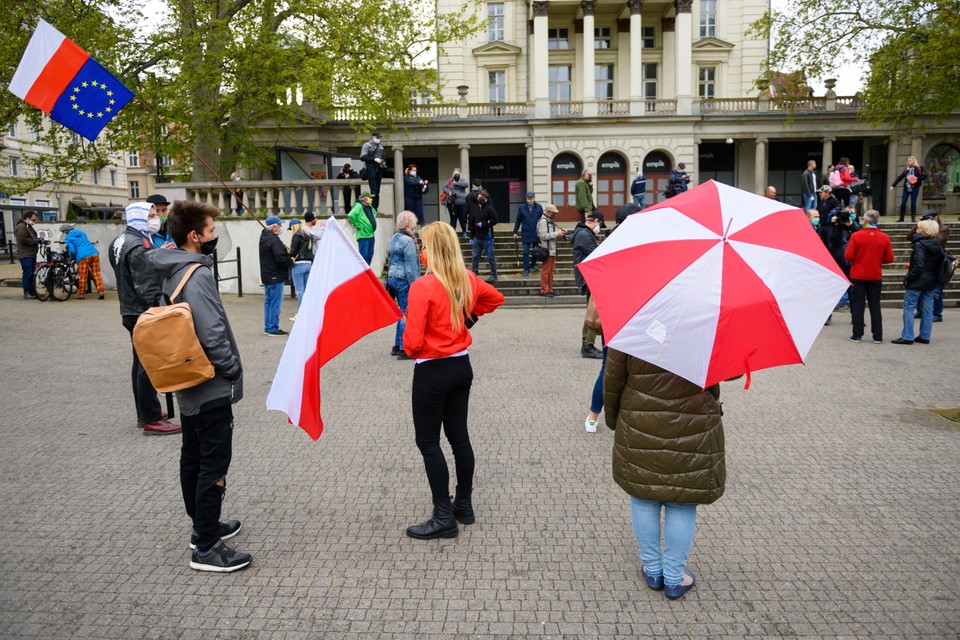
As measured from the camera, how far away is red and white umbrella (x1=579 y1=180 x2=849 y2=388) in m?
3.09

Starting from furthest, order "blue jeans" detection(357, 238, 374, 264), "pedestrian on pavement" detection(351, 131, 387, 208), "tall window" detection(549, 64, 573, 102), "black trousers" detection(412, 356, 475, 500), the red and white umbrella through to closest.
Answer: "tall window" detection(549, 64, 573, 102) < "pedestrian on pavement" detection(351, 131, 387, 208) < "blue jeans" detection(357, 238, 374, 264) < "black trousers" detection(412, 356, 475, 500) < the red and white umbrella

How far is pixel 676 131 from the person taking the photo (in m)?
35.2

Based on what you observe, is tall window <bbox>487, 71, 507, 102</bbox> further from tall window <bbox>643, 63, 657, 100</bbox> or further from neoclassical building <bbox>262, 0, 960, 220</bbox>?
tall window <bbox>643, 63, 657, 100</bbox>

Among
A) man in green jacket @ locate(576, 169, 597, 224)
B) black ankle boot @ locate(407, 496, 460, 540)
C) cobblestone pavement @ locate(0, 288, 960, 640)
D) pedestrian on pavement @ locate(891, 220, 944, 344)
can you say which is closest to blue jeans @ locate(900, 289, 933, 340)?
pedestrian on pavement @ locate(891, 220, 944, 344)

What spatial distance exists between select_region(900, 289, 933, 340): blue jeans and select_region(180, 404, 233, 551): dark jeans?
427 inches

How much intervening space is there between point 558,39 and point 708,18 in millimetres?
8157

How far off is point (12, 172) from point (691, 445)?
54480 millimetres

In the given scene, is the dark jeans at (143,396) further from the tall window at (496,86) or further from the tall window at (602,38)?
the tall window at (602,38)

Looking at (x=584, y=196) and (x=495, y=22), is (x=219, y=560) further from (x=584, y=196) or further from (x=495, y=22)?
(x=495, y=22)

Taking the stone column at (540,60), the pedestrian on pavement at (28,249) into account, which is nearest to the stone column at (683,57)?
the stone column at (540,60)

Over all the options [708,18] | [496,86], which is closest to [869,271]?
[496,86]

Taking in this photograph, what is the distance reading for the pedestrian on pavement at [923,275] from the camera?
10.9m

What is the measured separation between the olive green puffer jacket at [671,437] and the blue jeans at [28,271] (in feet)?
57.0

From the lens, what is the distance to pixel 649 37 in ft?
125
